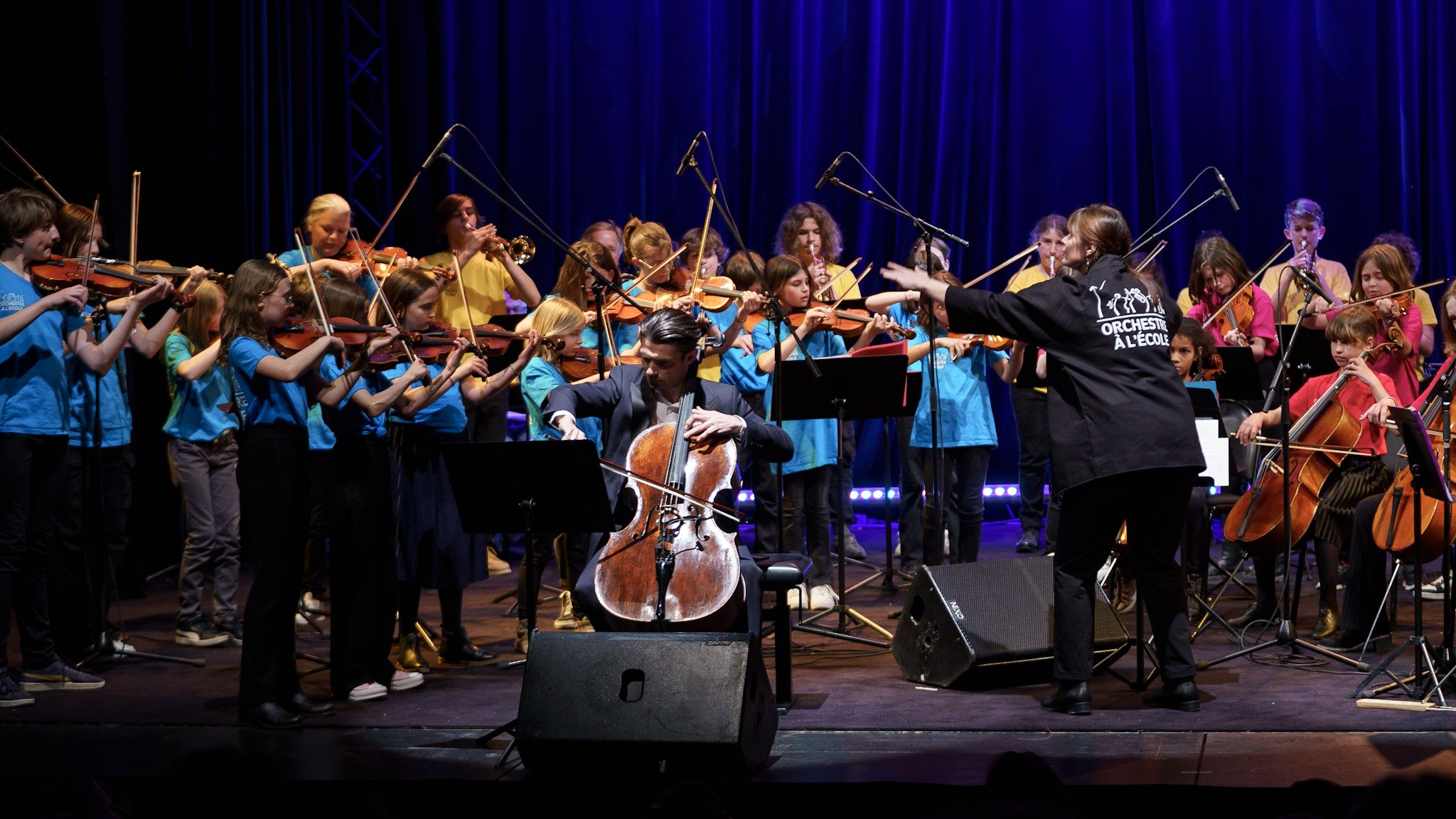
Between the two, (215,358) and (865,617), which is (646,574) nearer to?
(865,617)

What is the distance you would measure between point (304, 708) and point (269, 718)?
0.55 feet

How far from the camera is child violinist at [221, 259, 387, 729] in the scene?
4402 mm

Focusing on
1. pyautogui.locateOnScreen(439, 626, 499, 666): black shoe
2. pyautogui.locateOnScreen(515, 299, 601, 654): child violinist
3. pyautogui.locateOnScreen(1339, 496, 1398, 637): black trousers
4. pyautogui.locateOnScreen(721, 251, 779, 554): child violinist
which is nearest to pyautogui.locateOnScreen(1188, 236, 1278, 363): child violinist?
pyautogui.locateOnScreen(1339, 496, 1398, 637): black trousers

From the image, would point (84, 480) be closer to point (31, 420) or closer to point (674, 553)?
point (31, 420)

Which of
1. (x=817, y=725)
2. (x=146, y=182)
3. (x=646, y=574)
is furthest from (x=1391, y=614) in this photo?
(x=146, y=182)

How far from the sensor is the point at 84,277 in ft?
16.5

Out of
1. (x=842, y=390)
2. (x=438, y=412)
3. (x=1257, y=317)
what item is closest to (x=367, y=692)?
(x=438, y=412)

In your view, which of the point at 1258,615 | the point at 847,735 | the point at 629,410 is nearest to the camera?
the point at 847,735

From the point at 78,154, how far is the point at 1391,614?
6772 millimetres

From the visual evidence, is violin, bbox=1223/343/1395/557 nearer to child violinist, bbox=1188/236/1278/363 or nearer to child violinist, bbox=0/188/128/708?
child violinist, bbox=1188/236/1278/363

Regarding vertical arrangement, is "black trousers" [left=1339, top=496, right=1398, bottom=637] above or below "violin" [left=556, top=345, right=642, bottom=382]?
below

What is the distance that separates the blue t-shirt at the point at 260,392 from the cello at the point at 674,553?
1136 mm

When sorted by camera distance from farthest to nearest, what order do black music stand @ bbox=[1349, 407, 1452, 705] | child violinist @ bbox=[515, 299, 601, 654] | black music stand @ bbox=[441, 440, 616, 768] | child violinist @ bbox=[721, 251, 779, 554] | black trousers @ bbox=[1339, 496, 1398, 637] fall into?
child violinist @ bbox=[721, 251, 779, 554] < child violinist @ bbox=[515, 299, 601, 654] < black trousers @ bbox=[1339, 496, 1398, 637] < black music stand @ bbox=[1349, 407, 1452, 705] < black music stand @ bbox=[441, 440, 616, 768]

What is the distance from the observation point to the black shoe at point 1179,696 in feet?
14.8
